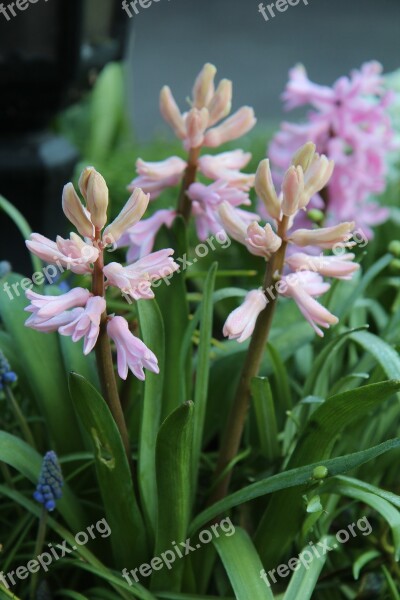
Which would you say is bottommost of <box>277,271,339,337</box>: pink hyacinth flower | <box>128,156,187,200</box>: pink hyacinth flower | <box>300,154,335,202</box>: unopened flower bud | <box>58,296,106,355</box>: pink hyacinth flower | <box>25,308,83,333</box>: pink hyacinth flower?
<box>277,271,339,337</box>: pink hyacinth flower

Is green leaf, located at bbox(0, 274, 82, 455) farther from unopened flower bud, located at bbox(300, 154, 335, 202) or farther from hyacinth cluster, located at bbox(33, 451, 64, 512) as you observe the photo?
unopened flower bud, located at bbox(300, 154, 335, 202)

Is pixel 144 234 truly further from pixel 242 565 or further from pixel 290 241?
pixel 242 565

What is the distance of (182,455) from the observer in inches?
32.0

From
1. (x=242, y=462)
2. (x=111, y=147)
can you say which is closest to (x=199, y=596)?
(x=242, y=462)

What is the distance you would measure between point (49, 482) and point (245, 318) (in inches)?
9.9

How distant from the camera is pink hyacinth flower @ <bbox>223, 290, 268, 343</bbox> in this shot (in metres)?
0.79

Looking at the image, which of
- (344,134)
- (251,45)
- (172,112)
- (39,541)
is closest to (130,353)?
(39,541)

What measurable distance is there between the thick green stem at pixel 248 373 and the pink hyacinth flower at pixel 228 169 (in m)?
0.18

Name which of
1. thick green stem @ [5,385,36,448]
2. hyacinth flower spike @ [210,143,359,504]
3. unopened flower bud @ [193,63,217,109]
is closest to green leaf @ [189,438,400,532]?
hyacinth flower spike @ [210,143,359,504]

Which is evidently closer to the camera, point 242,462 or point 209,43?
point 242,462

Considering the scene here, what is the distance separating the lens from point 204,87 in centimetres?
99

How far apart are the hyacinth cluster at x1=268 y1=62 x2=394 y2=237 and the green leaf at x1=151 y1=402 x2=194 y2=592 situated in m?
0.64

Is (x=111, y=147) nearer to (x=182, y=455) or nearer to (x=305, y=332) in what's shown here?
(x=305, y=332)

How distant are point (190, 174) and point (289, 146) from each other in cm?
44
